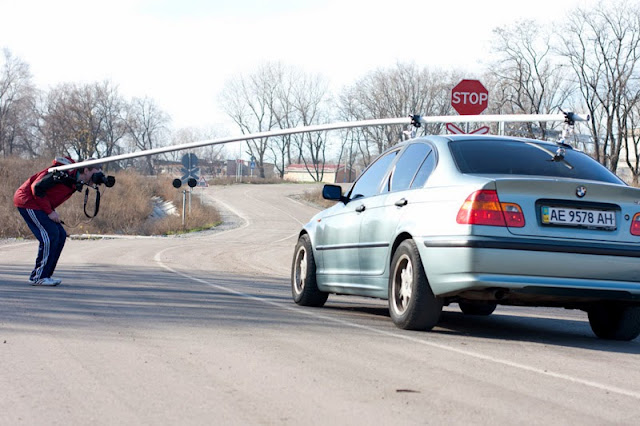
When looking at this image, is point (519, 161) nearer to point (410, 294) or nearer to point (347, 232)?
point (410, 294)

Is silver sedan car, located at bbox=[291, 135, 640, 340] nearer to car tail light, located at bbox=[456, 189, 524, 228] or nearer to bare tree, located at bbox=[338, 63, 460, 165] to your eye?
car tail light, located at bbox=[456, 189, 524, 228]

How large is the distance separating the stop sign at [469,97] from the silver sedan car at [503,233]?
21.9 feet

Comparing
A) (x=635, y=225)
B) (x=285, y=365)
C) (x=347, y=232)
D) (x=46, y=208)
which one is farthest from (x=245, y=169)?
(x=285, y=365)

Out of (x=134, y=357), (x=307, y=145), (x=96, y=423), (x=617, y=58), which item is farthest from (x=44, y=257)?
(x=307, y=145)

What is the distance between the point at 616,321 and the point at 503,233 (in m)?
1.72

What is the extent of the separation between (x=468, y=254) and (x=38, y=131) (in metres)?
102

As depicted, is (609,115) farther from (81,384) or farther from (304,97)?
(81,384)

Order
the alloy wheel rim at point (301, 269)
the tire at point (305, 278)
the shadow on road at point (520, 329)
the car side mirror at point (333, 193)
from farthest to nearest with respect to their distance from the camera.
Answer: the alloy wheel rim at point (301, 269)
the tire at point (305, 278)
the car side mirror at point (333, 193)
the shadow on road at point (520, 329)

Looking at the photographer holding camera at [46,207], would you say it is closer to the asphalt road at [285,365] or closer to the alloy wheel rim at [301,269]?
the asphalt road at [285,365]

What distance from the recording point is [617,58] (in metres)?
59.5

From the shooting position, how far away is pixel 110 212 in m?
42.9

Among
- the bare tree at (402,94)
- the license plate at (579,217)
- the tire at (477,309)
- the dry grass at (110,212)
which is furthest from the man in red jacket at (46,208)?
the bare tree at (402,94)

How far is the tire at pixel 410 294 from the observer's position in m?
6.64

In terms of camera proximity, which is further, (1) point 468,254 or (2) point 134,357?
(1) point 468,254
